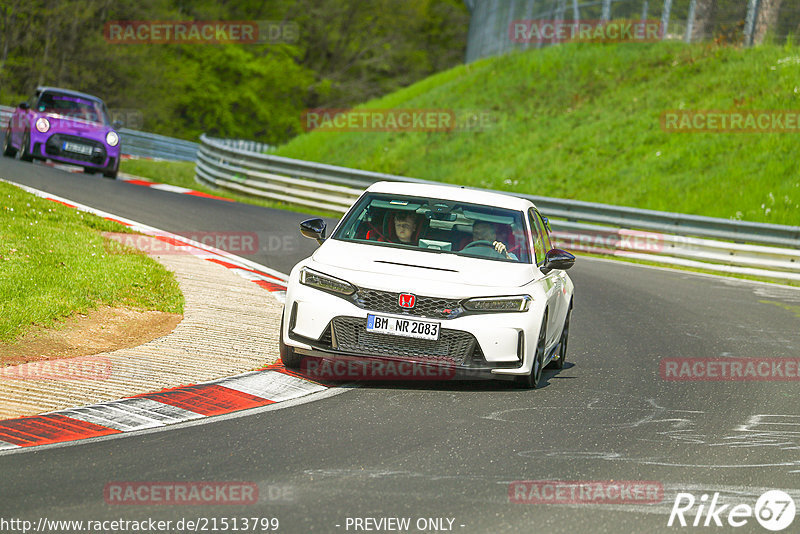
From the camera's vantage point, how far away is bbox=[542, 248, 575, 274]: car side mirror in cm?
891

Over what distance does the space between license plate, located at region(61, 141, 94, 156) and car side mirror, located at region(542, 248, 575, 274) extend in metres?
16.5

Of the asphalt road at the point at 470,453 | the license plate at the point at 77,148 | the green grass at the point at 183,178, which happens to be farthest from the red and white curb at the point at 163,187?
the asphalt road at the point at 470,453

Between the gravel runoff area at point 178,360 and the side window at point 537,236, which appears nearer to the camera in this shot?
the gravel runoff area at point 178,360

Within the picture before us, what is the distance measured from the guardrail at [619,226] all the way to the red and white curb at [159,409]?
503 inches

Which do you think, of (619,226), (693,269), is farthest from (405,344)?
(619,226)

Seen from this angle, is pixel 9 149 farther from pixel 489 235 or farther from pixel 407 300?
pixel 407 300

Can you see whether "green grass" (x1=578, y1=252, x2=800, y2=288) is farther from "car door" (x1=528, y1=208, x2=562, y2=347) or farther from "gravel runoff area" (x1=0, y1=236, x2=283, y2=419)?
"gravel runoff area" (x1=0, y1=236, x2=283, y2=419)

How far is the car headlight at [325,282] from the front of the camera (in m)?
8.05

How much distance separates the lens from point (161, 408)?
6957 millimetres

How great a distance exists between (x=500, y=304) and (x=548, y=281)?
106 cm

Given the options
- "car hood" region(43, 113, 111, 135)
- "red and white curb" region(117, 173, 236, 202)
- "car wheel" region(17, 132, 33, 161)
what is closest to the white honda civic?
"red and white curb" region(117, 173, 236, 202)

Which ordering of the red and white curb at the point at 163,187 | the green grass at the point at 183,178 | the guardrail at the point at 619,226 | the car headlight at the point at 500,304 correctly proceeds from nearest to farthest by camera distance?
the car headlight at the point at 500,304 < the guardrail at the point at 619,226 < the red and white curb at the point at 163,187 < the green grass at the point at 183,178

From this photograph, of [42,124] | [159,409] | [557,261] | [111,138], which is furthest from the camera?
[111,138]

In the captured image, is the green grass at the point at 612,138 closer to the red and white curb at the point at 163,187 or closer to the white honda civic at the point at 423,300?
the red and white curb at the point at 163,187
